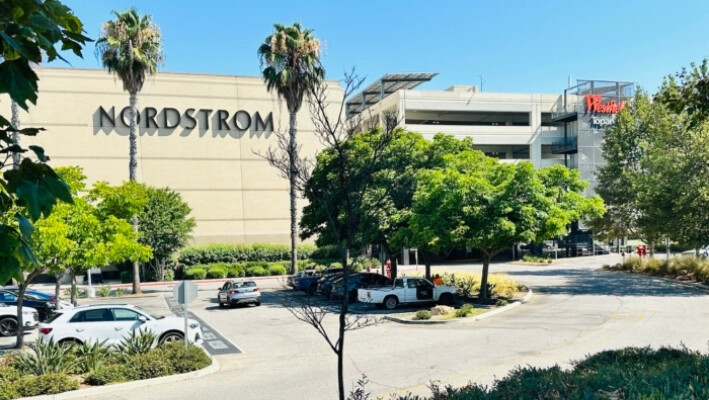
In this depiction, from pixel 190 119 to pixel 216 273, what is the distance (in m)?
12.9

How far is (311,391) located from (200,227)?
3896 cm

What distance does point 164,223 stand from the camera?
43.5 metres

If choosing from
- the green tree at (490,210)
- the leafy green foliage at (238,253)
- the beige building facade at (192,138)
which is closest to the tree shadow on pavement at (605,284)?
the green tree at (490,210)

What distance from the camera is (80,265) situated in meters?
19.8

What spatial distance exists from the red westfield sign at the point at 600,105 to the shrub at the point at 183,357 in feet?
181

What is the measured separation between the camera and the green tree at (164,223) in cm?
4303

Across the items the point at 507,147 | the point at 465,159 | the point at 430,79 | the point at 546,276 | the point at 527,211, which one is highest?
the point at 430,79

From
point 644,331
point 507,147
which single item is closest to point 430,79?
point 507,147

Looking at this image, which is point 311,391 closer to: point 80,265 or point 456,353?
point 456,353

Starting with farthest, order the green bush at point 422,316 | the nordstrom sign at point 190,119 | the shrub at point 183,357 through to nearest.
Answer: the nordstrom sign at point 190,119, the green bush at point 422,316, the shrub at point 183,357

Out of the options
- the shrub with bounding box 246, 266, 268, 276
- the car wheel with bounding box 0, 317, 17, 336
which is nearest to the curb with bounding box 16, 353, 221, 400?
the car wheel with bounding box 0, 317, 17, 336

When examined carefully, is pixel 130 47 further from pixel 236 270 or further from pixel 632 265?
pixel 632 265

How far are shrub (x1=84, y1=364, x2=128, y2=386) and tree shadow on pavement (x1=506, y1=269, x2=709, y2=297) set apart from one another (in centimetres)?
2385

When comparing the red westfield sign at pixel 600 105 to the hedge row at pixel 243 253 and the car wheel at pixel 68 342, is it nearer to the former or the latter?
the hedge row at pixel 243 253
